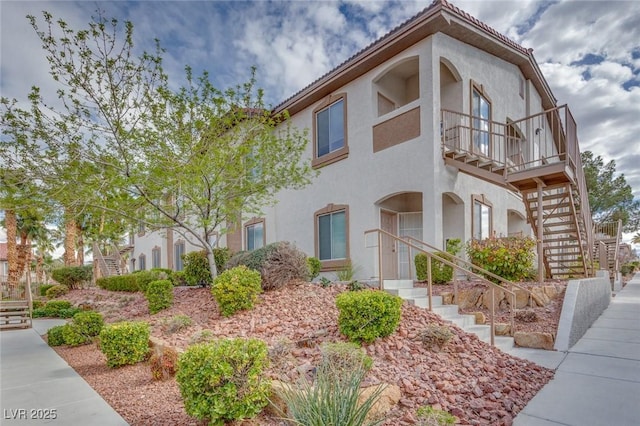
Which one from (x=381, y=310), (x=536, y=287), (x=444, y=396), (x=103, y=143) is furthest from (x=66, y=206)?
(x=536, y=287)

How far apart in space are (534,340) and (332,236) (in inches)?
276

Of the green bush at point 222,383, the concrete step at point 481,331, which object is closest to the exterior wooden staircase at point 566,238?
the concrete step at point 481,331

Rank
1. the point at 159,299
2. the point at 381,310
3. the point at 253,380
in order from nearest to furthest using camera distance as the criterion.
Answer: the point at 253,380 → the point at 381,310 → the point at 159,299

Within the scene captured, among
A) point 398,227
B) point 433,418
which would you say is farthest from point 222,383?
point 398,227

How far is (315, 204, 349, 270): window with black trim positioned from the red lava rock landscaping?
4443 millimetres

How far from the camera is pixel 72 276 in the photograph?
20.0m

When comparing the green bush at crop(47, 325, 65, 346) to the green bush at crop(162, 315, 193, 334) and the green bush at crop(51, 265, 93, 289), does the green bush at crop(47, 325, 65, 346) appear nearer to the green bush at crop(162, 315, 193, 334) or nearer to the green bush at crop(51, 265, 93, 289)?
the green bush at crop(162, 315, 193, 334)

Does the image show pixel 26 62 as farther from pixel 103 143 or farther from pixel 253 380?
pixel 253 380

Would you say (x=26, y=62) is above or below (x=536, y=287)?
above

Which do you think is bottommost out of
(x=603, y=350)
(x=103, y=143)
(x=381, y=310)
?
(x=603, y=350)

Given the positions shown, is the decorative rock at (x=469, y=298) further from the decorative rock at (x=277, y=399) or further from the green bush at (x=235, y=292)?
the decorative rock at (x=277, y=399)

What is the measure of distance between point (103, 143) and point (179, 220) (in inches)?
95.0

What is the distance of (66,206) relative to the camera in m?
7.36

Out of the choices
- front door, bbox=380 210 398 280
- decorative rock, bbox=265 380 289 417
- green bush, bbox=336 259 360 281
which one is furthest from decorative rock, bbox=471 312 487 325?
decorative rock, bbox=265 380 289 417
